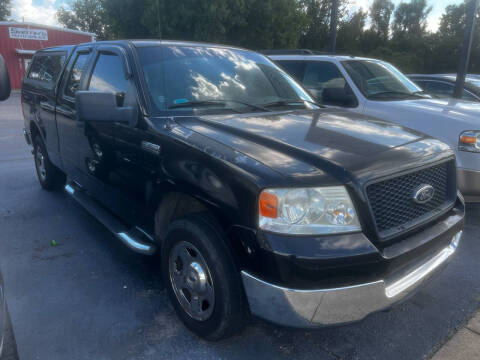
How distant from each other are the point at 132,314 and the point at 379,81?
4592 millimetres

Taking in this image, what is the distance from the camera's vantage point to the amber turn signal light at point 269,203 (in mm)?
2045

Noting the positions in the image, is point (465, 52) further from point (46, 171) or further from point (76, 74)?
point (46, 171)

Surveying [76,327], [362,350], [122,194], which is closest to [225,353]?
[362,350]

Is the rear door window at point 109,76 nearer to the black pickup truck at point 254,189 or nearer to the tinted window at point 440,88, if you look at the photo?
the black pickup truck at point 254,189

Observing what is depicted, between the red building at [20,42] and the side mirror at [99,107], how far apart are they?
29129 millimetres

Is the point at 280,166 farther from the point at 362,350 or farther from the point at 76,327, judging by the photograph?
the point at 76,327

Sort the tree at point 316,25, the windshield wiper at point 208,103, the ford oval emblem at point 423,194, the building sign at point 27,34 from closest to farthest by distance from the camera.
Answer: the ford oval emblem at point 423,194, the windshield wiper at point 208,103, the building sign at point 27,34, the tree at point 316,25

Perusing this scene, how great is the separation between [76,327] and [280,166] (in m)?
1.79

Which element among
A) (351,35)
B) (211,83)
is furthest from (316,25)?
(211,83)

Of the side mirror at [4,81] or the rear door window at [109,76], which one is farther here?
the rear door window at [109,76]

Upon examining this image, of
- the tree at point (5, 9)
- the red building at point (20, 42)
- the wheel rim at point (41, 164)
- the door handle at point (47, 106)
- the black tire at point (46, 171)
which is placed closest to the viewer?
the door handle at point (47, 106)

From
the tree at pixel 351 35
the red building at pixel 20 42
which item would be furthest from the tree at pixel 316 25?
the red building at pixel 20 42

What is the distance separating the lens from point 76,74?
4160 millimetres

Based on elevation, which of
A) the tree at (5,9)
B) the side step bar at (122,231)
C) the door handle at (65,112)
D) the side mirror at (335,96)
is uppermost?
the tree at (5,9)
